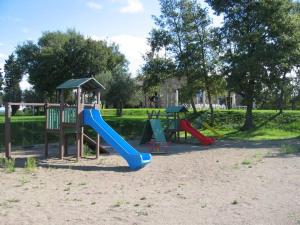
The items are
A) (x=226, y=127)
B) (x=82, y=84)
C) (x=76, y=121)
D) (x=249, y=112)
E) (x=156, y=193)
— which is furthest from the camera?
(x=226, y=127)

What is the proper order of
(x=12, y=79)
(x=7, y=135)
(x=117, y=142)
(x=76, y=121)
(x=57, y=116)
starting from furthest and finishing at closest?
(x=12, y=79) → (x=57, y=116) → (x=7, y=135) → (x=76, y=121) → (x=117, y=142)

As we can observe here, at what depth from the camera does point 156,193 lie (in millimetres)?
9508

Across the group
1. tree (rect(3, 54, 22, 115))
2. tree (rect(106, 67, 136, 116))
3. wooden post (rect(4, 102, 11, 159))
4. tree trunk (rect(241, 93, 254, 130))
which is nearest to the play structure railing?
wooden post (rect(4, 102, 11, 159))

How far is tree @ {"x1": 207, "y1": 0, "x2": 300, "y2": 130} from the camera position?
27312mm

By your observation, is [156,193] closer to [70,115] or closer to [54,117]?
[70,115]

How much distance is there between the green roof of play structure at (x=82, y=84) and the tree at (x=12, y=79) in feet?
226

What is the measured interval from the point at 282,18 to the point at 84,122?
1796 cm

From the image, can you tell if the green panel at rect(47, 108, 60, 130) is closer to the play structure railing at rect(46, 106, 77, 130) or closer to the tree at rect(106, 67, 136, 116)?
the play structure railing at rect(46, 106, 77, 130)

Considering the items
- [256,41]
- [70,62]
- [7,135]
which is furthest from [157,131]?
[70,62]

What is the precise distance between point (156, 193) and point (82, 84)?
808 centimetres

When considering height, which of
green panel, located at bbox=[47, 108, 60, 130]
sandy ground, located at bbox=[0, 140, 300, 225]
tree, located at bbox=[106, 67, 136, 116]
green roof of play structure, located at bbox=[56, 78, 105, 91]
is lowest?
sandy ground, located at bbox=[0, 140, 300, 225]

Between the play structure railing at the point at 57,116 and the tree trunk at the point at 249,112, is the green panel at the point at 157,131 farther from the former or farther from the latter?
the tree trunk at the point at 249,112

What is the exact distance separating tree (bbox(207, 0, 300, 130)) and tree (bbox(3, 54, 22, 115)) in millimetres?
61314

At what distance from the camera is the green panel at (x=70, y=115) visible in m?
16.2
